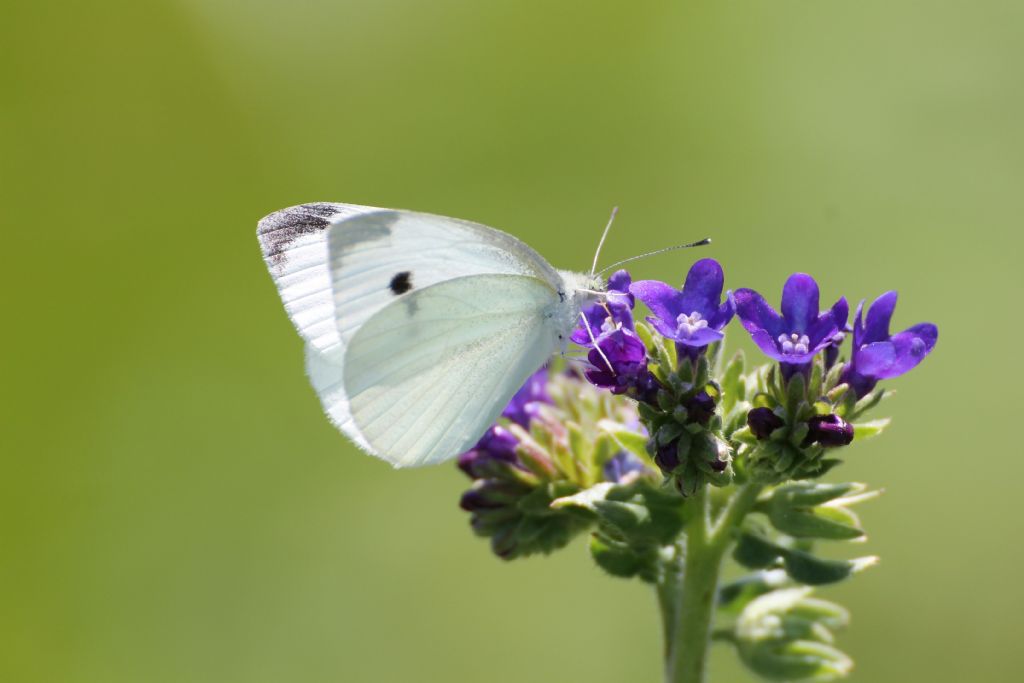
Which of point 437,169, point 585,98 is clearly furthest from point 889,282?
point 437,169

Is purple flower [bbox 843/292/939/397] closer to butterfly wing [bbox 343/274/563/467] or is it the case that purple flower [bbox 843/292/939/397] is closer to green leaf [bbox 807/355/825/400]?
green leaf [bbox 807/355/825/400]

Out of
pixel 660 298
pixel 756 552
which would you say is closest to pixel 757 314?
pixel 660 298

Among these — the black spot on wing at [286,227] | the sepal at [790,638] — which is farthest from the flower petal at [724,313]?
the black spot on wing at [286,227]

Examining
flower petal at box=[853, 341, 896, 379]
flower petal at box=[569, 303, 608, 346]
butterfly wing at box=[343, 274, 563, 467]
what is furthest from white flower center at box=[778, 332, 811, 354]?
butterfly wing at box=[343, 274, 563, 467]

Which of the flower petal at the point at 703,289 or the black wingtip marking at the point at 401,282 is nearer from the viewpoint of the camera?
the flower petal at the point at 703,289

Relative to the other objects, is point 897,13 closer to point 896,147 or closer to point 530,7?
point 896,147

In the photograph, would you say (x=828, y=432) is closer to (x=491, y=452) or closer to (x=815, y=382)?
(x=815, y=382)

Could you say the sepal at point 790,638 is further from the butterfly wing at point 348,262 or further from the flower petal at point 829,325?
the butterfly wing at point 348,262
